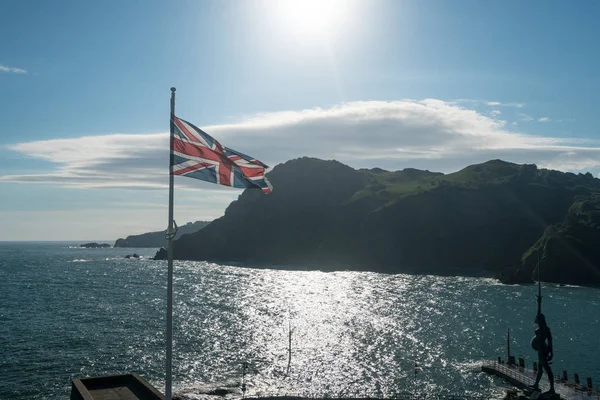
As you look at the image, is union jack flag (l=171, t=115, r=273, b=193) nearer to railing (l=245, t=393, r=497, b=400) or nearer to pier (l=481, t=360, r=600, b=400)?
railing (l=245, t=393, r=497, b=400)

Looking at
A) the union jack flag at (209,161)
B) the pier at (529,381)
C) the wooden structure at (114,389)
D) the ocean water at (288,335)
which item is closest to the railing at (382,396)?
the ocean water at (288,335)

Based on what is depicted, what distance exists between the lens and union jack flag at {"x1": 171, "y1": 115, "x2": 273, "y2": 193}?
60.6 feet

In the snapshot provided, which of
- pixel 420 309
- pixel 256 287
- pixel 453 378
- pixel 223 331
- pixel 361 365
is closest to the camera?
pixel 453 378

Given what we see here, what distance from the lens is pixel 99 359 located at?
63781 mm

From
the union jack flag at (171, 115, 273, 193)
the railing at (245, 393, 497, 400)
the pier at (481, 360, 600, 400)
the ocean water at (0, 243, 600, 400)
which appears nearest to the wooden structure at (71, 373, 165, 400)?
the railing at (245, 393, 497, 400)

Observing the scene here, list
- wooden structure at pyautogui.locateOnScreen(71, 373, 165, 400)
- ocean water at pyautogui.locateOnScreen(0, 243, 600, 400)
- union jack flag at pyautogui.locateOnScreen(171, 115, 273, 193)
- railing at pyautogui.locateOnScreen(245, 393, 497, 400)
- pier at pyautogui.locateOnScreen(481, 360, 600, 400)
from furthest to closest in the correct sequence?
ocean water at pyautogui.locateOnScreen(0, 243, 600, 400), railing at pyautogui.locateOnScreen(245, 393, 497, 400), pier at pyautogui.locateOnScreen(481, 360, 600, 400), wooden structure at pyautogui.locateOnScreen(71, 373, 165, 400), union jack flag at pyautogui.locateOnScreen(171, 115, 273, 193)

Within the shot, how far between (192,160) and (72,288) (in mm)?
130639

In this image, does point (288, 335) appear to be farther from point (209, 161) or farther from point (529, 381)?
point (209, 161)

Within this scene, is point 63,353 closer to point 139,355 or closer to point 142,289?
point 139,355

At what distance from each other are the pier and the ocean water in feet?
5.95

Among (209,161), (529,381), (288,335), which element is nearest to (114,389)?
(209,161)

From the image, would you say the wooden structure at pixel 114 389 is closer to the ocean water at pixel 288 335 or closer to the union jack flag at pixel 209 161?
the union jack flag at pixel 209 161

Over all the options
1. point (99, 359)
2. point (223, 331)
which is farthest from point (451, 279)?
point (99, 359)

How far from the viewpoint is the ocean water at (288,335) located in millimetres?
56750
